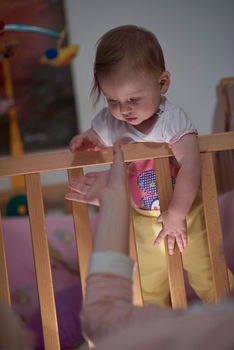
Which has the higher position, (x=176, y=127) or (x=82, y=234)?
(x=176, y=127)

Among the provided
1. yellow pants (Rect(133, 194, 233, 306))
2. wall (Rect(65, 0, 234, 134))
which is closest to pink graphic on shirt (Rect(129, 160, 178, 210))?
yellow pants (Rect(133, 194, 233, 306))

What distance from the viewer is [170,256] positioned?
3.53 feet

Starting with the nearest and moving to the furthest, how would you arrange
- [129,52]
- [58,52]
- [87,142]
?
[129,52] < [87,142] < [58,52]

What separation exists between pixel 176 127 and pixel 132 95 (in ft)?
0.36

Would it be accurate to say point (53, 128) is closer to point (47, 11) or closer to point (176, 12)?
point (47, 11)

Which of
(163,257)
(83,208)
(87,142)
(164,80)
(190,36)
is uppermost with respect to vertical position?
(190,36)

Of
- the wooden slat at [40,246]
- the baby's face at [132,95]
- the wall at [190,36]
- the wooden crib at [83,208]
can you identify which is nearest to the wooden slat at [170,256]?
the wooden crib at [83,208]

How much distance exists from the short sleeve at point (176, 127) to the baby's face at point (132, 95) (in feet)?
0.12

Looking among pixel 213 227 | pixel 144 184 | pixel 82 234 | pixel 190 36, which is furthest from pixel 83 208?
pixel 190 36

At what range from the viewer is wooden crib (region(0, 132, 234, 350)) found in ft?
3.48

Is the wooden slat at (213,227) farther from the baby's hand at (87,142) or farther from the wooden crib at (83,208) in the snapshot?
the baby's hand at (87,142)

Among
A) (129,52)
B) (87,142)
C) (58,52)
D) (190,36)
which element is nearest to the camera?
(129,52)

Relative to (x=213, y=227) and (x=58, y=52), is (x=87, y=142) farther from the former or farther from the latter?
(x=58, y=52)

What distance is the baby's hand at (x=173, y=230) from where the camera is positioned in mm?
1057
